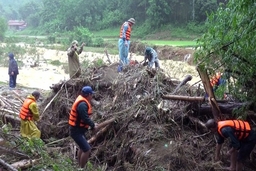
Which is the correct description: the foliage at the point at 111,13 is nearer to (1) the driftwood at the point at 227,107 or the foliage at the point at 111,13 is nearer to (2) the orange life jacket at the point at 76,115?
(1) the driftwood at the point at 227,107

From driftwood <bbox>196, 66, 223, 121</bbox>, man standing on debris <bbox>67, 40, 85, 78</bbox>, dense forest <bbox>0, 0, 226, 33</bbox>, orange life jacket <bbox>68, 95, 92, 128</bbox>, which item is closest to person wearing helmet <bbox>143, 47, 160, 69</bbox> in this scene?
man standing on debris <bbox>67, 40, 85, 78</bbox>

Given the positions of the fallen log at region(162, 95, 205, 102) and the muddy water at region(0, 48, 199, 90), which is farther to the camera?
the muddy water at region(0, 48, 199, 90)

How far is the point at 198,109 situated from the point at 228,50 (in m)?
1.91

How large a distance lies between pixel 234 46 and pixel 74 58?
5229mm

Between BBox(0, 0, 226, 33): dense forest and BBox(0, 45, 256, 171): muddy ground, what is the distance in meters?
26.3

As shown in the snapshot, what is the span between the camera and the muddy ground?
631cm

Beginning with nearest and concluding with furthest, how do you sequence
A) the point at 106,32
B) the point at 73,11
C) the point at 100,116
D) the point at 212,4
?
the point at 100,116 → the point at 212,4 → the point at 106,32 → the point at 73,11

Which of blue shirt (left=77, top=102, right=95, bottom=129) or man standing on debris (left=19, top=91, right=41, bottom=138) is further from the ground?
Result: blue shirt (left=77, top=102, right=95, bottom=129)

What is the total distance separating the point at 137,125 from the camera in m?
7.20

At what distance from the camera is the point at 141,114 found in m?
7.33

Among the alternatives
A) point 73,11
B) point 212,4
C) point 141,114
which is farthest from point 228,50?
point 73,11

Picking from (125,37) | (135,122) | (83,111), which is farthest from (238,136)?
(125,37)

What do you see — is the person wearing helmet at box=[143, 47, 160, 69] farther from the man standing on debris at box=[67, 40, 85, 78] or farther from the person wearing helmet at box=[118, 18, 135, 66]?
the man standing on debris at box=[67, 40, 85, 78]

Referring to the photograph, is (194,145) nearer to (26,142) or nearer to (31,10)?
(26,142)
